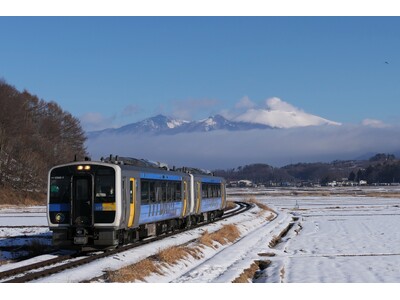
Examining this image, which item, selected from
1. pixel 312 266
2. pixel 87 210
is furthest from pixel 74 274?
pixel 312 266

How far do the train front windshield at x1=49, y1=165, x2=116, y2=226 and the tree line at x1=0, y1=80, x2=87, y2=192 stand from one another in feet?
191

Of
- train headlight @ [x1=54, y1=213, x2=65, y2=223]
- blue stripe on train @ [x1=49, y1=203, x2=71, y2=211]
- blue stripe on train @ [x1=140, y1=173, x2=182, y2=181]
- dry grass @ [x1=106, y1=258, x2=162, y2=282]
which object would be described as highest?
blue stripe on train @ [x1=140, y1=173, x2=182, y2=181]

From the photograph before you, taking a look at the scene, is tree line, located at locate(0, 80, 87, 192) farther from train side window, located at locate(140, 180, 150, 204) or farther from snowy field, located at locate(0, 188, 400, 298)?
train side window, located at locate(140, 180, 150, 204)

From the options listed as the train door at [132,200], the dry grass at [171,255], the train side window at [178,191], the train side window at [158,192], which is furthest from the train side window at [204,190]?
the dry grass at [171,255]

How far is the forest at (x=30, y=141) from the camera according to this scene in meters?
79.6

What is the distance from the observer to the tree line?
79.9m

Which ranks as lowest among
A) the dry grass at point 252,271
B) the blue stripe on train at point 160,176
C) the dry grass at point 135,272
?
the dry grass at point 252,271

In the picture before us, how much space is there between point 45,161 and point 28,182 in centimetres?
890

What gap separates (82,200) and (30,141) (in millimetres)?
69356

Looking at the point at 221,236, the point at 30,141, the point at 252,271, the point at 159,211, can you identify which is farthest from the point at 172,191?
the point at 30,141

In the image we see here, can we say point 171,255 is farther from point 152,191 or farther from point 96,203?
point 152,191

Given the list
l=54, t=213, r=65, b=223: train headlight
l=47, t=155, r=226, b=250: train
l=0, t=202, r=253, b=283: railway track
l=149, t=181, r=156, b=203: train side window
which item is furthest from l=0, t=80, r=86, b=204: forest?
l=0, t=202, r=253, b=283: railway track

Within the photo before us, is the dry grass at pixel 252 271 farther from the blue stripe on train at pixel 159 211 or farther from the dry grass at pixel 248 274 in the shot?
the blue stripe on train at pixel 159 211

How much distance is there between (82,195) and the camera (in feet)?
74.7
